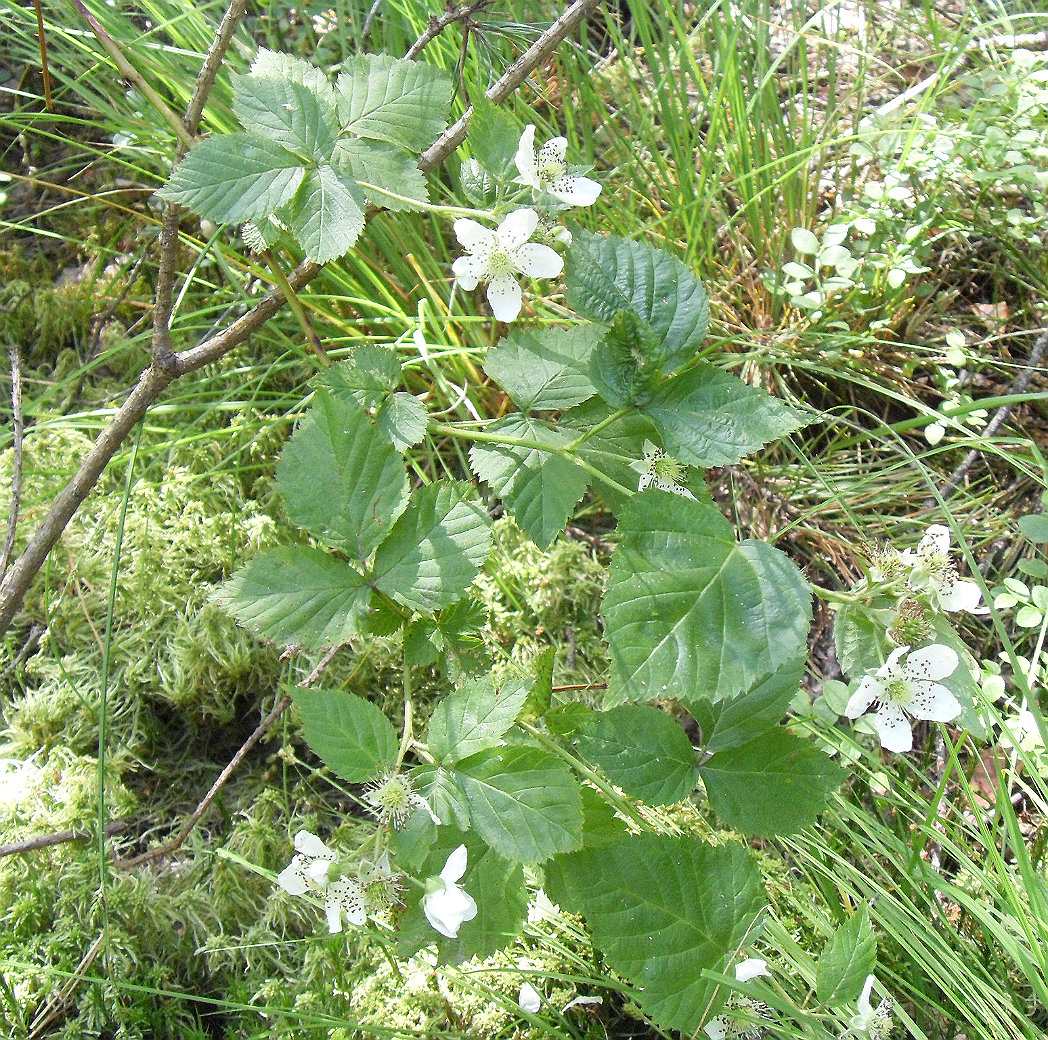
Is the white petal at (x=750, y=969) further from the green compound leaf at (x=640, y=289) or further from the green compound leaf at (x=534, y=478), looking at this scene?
the green compound leaf at (x=640, y=289)

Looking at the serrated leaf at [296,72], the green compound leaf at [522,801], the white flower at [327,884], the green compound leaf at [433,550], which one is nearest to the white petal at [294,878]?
the white flower at [327,884]

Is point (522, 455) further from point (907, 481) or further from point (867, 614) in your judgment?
point (907, 481)

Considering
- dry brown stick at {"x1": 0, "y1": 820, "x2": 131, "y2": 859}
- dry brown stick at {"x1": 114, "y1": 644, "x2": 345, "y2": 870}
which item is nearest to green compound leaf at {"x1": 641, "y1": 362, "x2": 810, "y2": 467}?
dry brown stick at {"x1": 114, "y1": 644, "x2": 345, "y2": 870}

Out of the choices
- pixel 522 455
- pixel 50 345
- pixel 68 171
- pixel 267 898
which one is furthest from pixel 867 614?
pixel 68 171

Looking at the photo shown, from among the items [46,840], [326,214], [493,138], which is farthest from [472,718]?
[46,840]

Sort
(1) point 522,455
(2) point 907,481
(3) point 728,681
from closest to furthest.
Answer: (3) point 728,681 → (1) point 522,455 → (2) point 907,481

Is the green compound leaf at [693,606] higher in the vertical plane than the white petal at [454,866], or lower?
higher
